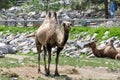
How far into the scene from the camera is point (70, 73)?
56.5 feet

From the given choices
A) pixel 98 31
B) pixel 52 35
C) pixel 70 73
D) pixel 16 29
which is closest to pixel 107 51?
pixel 98 31

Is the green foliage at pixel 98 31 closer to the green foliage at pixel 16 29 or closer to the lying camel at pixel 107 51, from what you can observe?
the lying camel at pixel 107 51

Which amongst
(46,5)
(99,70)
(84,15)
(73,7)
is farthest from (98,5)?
(99,70)

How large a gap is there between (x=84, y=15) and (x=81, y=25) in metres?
18.7

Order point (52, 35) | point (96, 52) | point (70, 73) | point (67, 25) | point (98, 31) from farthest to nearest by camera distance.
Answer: point (98, 31), point (96, 52), point (70, 73), point (52, 35), point (67, 25)

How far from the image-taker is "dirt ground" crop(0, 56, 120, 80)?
52.2 ft

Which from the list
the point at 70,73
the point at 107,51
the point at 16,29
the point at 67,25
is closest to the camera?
Answer: the point at 67,25

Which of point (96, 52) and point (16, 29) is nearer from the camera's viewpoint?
point (96, 52)

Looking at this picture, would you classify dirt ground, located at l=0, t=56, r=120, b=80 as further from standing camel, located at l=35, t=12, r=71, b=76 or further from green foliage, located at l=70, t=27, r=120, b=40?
green foliage, located at l=70, t=27, r=120, b=40

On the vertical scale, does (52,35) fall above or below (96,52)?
above

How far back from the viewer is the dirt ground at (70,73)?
1592 cm

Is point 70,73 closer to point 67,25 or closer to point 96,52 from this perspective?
point 67,25

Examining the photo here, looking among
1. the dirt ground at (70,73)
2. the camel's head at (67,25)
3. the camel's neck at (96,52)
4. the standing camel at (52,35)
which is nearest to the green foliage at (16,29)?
the camel's neck at (96,52)

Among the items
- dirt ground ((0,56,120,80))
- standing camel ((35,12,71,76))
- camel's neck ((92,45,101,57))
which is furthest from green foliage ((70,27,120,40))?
standing camel ((35,12,71,76))
